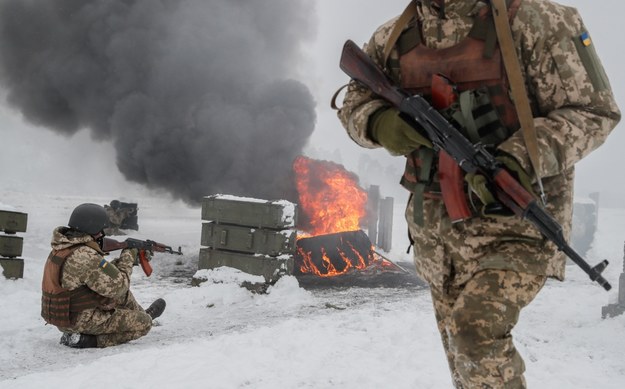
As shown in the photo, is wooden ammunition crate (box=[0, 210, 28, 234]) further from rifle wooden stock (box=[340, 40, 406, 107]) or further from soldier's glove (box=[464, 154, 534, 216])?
soldier's glove (box=[464, 154, 534, 216])

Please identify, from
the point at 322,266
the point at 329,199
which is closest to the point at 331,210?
the point at 329,199

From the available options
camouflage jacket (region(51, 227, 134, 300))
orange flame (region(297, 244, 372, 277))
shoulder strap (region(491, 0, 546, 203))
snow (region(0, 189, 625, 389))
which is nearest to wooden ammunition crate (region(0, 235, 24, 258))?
snow (region(0, 189, 625, 389))

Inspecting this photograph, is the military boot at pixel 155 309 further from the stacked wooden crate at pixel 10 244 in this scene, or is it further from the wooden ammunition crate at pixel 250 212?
the stacked wooden crate at pixel 10 244

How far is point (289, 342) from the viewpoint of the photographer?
410 centimetres

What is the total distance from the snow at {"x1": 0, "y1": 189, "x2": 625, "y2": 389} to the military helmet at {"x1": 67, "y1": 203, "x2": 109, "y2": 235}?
1012 millimetres

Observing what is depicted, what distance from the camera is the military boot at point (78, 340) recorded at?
4.30 m

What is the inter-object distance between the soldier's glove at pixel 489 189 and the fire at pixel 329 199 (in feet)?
31.1

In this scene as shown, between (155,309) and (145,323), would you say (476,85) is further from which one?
(155,309)

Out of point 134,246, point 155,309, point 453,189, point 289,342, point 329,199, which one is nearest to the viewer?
point 453,189

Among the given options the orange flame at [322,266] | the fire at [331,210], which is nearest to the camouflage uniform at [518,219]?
the orange flame at [322,266]

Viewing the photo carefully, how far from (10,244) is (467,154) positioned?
618 centimetres

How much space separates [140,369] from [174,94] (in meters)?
15.6

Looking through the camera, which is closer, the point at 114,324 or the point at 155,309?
the point at 114,324

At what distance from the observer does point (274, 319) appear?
5445 mm
